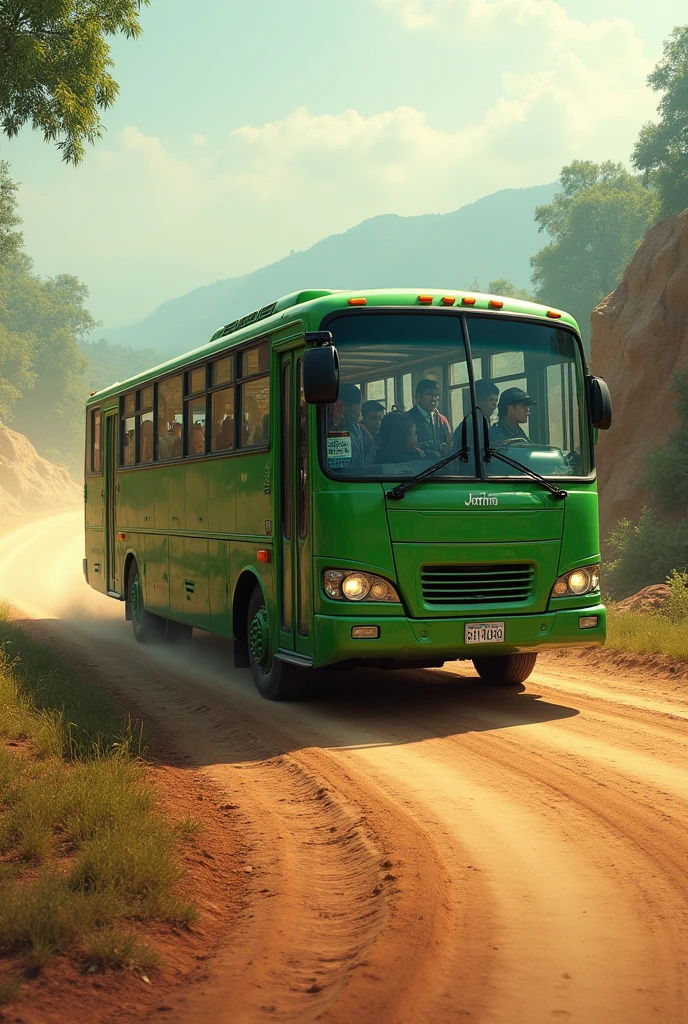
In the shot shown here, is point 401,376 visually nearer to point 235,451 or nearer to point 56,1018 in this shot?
point 235,451

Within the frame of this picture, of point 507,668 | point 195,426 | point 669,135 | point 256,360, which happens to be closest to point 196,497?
point 195,426

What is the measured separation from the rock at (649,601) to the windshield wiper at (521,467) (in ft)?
22.3

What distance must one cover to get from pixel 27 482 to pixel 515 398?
2450 inches

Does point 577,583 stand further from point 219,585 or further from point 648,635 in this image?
point 219,585

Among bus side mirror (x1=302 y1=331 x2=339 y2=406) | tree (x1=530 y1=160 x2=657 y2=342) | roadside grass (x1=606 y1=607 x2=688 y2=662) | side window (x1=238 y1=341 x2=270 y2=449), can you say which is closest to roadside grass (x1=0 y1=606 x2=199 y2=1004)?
bus side mirror (x1=302 y1=331 x2=339 y2=406)

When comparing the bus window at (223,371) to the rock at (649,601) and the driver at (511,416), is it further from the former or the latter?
the rock at (649,601)

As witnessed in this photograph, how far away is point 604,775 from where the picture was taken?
24.9 ft

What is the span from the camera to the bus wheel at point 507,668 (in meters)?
11.2

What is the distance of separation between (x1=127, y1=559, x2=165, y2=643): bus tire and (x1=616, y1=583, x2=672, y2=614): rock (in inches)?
259

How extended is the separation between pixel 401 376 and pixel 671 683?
424 cm

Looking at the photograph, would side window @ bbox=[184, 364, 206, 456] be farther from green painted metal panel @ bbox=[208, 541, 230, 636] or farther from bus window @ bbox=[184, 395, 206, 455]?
green painted metal panel @ bbox=[208, 541, 230, 636]

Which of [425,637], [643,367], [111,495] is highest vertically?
[643,367]

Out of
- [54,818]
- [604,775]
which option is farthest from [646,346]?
[54,818]

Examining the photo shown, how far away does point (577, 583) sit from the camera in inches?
392
